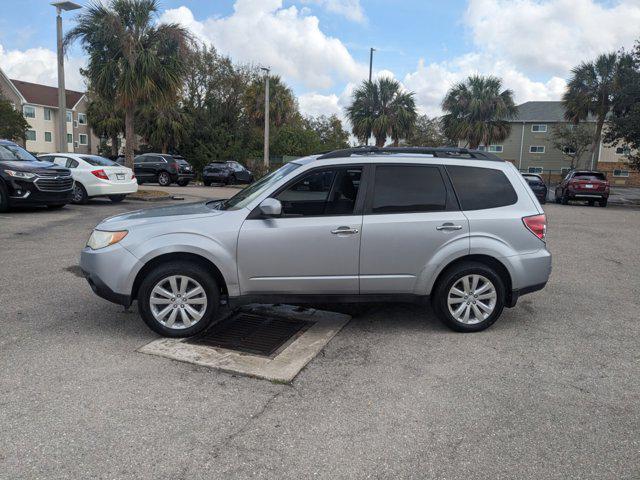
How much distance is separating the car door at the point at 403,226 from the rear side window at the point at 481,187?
0.13 metres

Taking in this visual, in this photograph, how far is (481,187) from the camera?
5156 millimetres

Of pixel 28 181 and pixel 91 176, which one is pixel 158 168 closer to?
pixel 91 176

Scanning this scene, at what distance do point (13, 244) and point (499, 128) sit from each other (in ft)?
113

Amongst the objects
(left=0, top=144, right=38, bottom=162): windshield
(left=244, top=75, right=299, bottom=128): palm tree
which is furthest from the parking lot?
(left=244, top=75, right=299, bottom=128): palm tree

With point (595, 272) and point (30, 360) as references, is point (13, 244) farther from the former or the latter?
point (595, 272)

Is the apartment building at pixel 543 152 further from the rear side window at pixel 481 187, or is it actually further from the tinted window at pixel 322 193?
the tinted window at pixel 322 193

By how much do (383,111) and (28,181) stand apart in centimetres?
2566

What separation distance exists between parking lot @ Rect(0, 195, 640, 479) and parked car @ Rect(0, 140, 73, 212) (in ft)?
24.2

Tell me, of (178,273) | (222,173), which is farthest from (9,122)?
(178,273)

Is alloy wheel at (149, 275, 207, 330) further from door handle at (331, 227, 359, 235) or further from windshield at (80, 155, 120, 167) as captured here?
windshield at (80, 155, 120, 167)

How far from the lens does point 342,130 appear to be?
64188 mm

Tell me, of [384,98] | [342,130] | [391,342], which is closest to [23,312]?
[391,342]

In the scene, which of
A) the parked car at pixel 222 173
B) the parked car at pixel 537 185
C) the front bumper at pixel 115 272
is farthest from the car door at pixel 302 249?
the parked car at pixel 222 173

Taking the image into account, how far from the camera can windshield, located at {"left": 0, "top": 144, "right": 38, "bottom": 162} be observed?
12.6 m
